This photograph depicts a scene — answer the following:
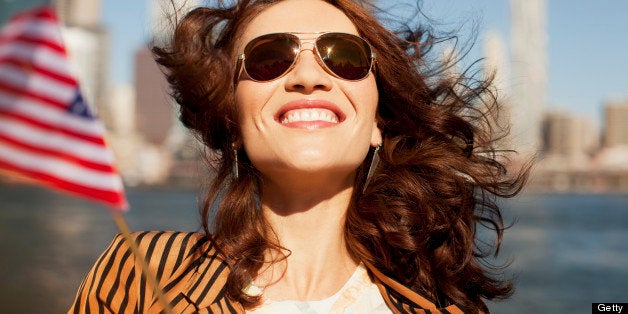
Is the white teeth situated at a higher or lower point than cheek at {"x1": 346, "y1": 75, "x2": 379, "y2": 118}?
lower

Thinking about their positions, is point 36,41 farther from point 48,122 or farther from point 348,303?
point 348,303

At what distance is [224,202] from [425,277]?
2.26ft

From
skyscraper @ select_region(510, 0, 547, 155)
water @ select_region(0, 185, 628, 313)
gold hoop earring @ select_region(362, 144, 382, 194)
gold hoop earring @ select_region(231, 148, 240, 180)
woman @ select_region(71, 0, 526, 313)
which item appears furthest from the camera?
skyscraper @ select_region(510, 0, 547, 155)

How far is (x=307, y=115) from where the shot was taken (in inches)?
86.5

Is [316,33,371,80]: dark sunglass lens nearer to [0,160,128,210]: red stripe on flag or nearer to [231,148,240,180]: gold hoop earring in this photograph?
[231,148,240,180]: gold hoop earring

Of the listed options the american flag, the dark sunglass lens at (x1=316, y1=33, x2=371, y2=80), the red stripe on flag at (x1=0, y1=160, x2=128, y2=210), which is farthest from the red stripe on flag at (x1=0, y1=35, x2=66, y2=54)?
the dark sunglass lens at (x1=316, y1=33, x2=371, y2=80)

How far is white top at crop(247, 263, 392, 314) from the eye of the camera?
2.21 m

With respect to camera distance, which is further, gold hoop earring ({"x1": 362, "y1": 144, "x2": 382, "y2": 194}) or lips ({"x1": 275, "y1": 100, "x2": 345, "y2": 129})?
gold hoop earring ({"x1": 362, "y1": 144, "x2": 382, "y2": 194})

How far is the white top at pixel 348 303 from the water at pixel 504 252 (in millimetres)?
3249

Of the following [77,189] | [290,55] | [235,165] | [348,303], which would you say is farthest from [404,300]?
[77,189]

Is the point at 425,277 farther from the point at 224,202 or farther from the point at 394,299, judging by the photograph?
the point at 224,202

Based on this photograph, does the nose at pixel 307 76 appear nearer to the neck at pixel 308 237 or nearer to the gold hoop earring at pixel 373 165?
the neck at pixel 308 237

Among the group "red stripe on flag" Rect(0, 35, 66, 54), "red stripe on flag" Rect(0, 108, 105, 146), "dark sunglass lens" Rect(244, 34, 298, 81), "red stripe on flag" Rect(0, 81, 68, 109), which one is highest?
"dark sunglass lens" Rect(244, 34, 298, 81)

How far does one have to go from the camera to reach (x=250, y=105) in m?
2.29
